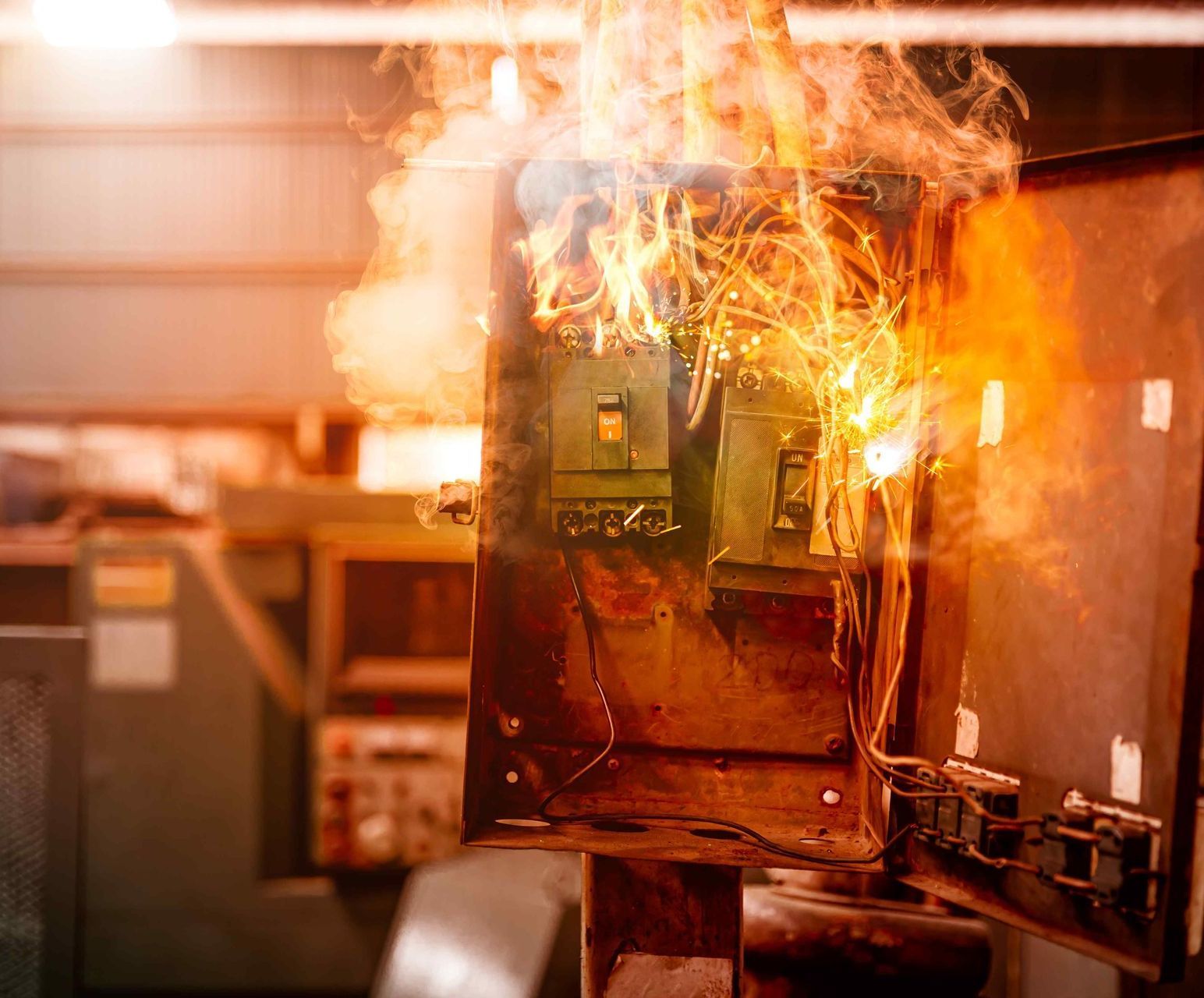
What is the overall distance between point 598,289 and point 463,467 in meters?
2.93

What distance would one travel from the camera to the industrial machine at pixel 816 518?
112cm

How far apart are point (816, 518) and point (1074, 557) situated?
1.22 feet

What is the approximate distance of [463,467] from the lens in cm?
425

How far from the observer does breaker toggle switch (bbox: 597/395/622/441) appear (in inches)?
54.7

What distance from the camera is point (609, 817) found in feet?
4.48

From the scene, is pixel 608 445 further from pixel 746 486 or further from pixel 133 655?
pixel 133 655

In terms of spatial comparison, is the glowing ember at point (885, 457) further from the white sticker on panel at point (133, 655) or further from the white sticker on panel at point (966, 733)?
the white sticker on panel at point (133, 655)

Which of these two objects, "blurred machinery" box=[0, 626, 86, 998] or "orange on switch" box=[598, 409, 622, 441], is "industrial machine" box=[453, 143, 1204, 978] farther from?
"blurred machinery" box=[0, 626, 86, 998]

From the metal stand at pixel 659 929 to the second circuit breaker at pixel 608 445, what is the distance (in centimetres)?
57

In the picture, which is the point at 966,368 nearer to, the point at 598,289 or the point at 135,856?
the point at 598,289

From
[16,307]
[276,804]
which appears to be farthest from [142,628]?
[16,307]

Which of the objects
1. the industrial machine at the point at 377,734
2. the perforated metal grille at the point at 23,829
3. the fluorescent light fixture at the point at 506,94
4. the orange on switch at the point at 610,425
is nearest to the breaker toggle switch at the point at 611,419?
the orange on switch at the point at 610,425

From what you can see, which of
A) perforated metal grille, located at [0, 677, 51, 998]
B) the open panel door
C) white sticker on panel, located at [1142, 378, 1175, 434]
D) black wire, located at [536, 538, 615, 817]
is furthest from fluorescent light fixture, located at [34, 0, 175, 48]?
white sticker on panel, located at [1142, 378, 1175, 434]

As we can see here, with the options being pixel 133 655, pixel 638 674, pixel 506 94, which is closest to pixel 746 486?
pixel 638 674
